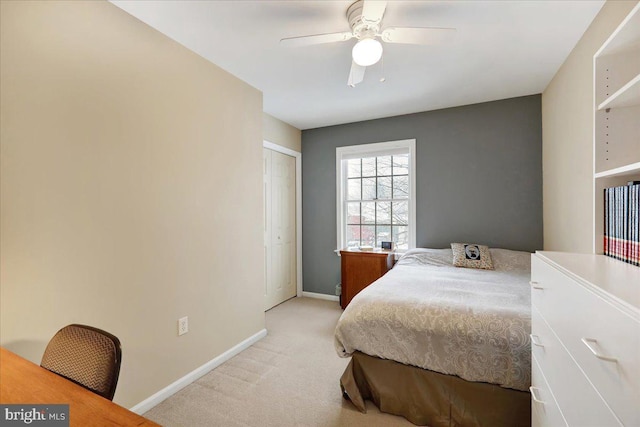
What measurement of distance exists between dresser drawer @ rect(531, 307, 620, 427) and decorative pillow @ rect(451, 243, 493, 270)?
181 centimetres

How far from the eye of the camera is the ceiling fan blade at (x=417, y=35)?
1660 millimetres

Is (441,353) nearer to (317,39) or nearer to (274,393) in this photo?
(274,393)

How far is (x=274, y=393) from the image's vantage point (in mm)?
2092

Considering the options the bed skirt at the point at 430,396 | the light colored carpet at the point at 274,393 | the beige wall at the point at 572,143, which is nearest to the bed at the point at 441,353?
the bed skirt at the point at 430,396

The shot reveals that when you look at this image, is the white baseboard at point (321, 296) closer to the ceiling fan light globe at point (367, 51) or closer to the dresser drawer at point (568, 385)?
the dresser drawer at point (568, 385)

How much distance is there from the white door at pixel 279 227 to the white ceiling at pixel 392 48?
92 cm

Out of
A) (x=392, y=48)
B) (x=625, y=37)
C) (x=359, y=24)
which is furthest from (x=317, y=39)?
(x=625, y=37)

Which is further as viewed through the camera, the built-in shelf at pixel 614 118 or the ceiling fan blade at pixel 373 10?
the ceiling fan blade at pixel 373 10

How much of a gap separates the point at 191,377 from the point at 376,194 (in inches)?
117

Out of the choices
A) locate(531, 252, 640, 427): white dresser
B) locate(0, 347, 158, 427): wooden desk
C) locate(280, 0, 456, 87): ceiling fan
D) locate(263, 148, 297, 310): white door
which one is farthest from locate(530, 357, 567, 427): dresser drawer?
locate(263, 148, 297, 310): white door

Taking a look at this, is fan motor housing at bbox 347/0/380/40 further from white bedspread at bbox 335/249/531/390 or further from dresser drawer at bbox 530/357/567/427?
dresser drawer at bbox 530/357/567/427

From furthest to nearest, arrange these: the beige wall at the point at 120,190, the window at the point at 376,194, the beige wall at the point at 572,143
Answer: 1. the window at the point at 376,194
2. the beige wall at the point at 572,143
3. the beige wall at the point at 120,190

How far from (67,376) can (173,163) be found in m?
1.50

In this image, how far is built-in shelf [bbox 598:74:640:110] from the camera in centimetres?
100
